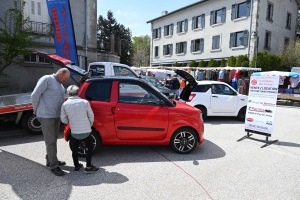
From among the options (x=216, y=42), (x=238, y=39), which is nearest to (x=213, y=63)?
(x=216, y=42)

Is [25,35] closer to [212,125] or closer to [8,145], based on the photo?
[8,145]

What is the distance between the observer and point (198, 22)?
29297 millimetres

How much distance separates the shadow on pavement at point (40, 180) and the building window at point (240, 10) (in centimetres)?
2460

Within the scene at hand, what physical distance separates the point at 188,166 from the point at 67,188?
2.32 metres

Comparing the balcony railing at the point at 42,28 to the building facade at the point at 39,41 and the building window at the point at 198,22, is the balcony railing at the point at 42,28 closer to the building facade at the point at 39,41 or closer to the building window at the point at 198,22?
the building facade at the point at 39,41

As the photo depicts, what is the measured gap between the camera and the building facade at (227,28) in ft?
76.1

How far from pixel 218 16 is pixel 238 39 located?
4.27m

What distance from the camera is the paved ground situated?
11.4 feet

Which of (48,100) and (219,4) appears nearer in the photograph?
(48,100)

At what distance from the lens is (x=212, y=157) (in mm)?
5039

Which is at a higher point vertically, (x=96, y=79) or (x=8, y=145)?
(x=96, y=79)

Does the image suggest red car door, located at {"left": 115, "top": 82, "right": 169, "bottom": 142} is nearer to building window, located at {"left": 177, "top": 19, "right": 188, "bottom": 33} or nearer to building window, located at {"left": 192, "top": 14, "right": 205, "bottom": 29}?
building window, located at {"left": 192, "top": 14, "right": 205, "bottom": 29}

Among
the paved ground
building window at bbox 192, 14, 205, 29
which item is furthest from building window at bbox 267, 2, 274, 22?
the paved ground

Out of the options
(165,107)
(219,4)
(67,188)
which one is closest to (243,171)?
(165,107)
